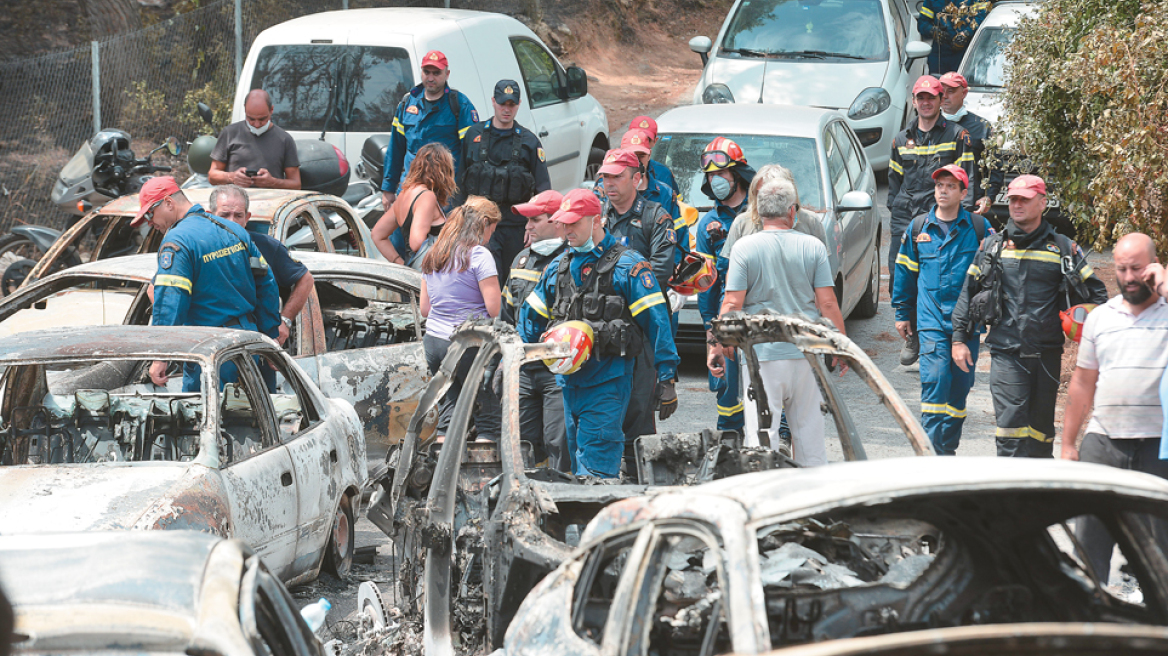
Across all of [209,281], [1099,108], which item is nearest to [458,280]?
[209,281]

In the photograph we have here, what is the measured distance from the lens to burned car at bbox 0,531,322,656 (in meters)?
2.72

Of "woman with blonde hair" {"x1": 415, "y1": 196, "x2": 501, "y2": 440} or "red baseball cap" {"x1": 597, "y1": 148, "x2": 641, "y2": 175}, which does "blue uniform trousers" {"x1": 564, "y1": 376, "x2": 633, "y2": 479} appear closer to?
"woman with blonde hair" {"x1": 415, "y1": 196, "x2": 501, "y2": 440}

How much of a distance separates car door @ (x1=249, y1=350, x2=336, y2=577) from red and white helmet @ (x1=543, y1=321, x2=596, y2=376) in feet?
4.26

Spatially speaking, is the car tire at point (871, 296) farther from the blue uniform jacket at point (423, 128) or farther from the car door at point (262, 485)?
the car door at point (262, 485)

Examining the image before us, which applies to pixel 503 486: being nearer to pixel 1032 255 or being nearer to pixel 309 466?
pixel 309 466

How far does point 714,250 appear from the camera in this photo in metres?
7.46

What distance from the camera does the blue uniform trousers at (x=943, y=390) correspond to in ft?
22.9

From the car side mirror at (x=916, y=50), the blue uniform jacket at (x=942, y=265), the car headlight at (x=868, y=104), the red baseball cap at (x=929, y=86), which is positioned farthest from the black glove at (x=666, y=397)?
the car side mirror at (x=916, y=50)

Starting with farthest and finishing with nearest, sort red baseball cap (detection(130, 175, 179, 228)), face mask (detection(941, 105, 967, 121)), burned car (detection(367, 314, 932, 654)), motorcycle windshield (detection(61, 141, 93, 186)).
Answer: motorcycle windshield (detection(61, 141, 93, 186)), face mask (detection(941, 105, 967, 121)), red baseball cap (detection(130, 175, 179, 228)), burned car (detection(367, 314, 932, 654))

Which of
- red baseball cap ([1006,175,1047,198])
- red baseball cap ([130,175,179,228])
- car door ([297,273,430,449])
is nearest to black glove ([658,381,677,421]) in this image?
car door ([297,273,430,449])

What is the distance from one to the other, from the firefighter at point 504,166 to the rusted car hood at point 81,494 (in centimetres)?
426

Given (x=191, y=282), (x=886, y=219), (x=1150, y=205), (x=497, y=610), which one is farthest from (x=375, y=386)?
(x=886, y=219)

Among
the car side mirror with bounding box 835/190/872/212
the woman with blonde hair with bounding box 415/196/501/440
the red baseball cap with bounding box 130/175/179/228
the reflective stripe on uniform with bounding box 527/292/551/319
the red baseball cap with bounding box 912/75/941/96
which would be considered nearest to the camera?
the reflective stripe on uniform with bounding box 527/292/551/319

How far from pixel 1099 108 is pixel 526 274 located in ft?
14.0
